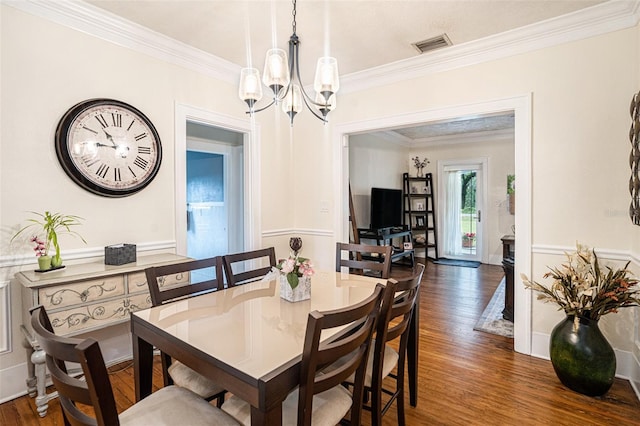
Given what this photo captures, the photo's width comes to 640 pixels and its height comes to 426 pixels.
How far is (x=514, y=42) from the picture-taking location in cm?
285

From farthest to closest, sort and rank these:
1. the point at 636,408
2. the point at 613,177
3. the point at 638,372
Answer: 1. the point at 613,177
2. the point at 638,372
3. the point at 636,408

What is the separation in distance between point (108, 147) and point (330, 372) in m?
2.44

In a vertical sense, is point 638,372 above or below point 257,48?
below

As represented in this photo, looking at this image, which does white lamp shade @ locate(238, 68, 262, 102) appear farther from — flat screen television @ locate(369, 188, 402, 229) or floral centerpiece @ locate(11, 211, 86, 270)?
flat screen television @ locate(369, 188, 402, 229)

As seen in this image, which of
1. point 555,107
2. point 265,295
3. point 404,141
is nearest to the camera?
point 265,295

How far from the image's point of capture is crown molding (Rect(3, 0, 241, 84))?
2.31 metres

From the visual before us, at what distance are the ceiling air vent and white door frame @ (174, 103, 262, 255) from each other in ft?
6.29

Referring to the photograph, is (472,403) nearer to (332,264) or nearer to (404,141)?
(332,264)

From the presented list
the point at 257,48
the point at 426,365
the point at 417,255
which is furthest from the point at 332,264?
the point at 417,255

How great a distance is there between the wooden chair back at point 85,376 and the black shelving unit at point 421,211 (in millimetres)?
6761

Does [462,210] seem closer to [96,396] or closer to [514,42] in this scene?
[514,42]

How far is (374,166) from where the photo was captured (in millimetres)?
6406

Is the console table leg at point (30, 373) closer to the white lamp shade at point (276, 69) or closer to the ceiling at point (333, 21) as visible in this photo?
the white lamp shade at point (276, 69)

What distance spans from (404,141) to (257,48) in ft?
16.2
